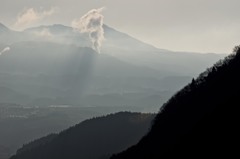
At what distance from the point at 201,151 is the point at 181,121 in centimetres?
4119

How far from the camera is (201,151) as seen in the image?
85.8 metres

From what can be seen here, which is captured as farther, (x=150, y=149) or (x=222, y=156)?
(x=150, y=149)

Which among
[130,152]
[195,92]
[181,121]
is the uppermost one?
[195,92]

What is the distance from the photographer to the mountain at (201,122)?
84.0 m

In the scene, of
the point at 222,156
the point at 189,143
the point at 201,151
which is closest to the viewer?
the point at 222,156

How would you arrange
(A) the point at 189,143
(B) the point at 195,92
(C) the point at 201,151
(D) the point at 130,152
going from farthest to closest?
(D) the point at 130,152
(B) the point at 195,92
(A) the point at 189,143
(C) the point at 201,151

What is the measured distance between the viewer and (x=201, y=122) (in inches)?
3880

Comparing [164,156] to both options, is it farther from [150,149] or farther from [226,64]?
[226,64]

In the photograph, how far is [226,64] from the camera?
12725cm

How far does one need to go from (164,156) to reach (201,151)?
49.3 ft

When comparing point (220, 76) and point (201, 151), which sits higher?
point (220, 76)

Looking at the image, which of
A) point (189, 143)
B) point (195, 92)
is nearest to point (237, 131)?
point (189, 143)

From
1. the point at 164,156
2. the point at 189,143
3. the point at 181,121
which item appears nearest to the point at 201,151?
the point at 189,143

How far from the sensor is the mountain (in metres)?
84.0
